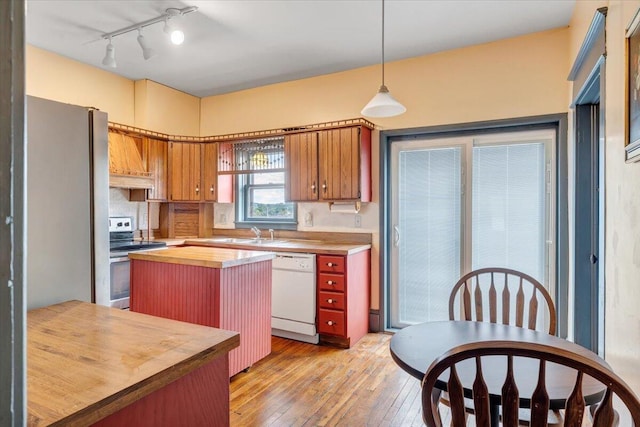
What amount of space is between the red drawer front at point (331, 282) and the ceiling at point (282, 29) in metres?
2.05

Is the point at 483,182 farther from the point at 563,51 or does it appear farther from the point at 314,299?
the point at 314,299

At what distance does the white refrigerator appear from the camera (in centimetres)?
131

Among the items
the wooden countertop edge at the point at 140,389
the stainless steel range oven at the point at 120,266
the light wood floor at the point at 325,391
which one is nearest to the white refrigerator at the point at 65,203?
the wooden countertop edge at the point at 140,389

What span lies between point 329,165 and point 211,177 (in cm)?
158

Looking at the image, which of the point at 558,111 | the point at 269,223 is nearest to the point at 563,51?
the point at 558,111

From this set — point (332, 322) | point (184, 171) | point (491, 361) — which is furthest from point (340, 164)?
point (491, 361)

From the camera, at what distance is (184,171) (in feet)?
14.3

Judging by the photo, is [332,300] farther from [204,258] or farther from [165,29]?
[165,29]

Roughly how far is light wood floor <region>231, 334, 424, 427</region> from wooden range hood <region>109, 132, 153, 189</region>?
219 cm

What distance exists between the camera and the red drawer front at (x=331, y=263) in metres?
3.26

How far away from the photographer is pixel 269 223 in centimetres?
438

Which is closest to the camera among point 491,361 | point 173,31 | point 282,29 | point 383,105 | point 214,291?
point 491,361

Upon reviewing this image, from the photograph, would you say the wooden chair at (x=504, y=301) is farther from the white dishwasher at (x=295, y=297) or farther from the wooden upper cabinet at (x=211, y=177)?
the wooden upper cabinet at (x=211, y=177)

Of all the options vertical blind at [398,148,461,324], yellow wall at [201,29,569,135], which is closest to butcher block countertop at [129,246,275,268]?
vertical blind at [398,148,461,324]
